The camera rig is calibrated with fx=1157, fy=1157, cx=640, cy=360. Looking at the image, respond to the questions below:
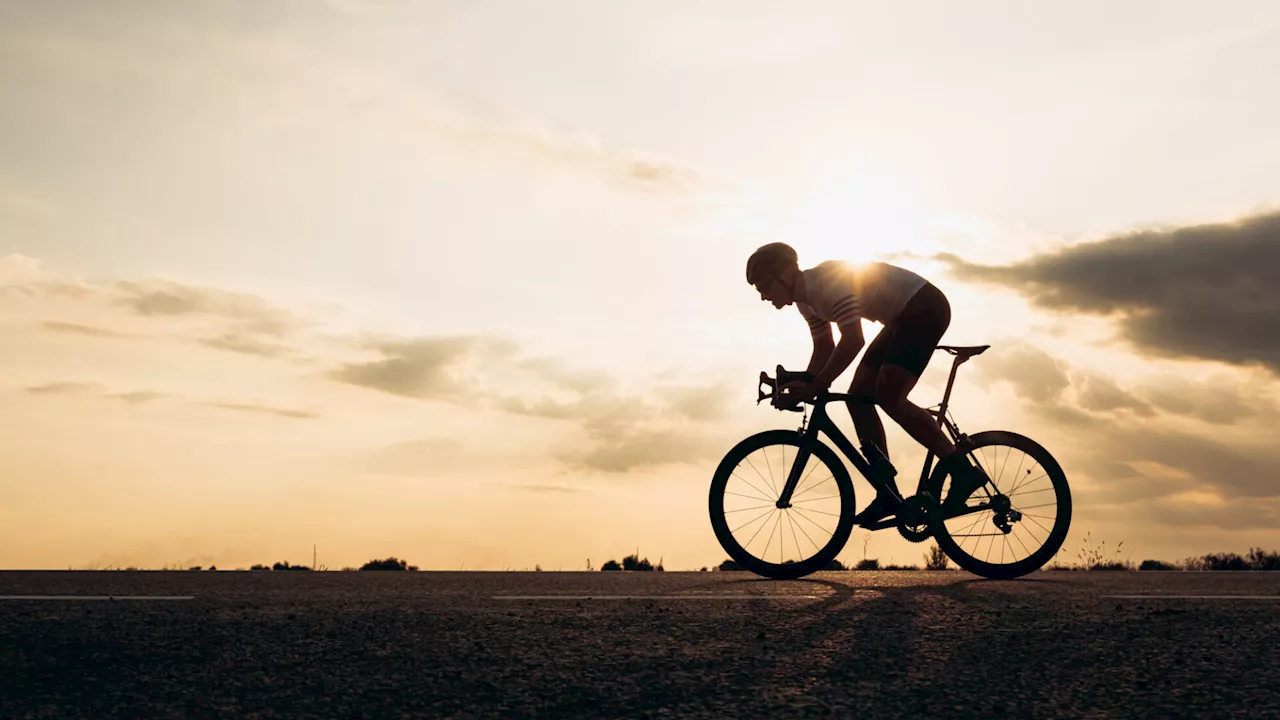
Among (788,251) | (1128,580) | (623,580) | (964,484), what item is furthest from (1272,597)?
(623,580)

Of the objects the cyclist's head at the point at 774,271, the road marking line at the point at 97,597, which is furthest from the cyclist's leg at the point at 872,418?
the road marking line at the point at 97,597

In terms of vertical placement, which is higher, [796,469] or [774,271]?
[774,271]

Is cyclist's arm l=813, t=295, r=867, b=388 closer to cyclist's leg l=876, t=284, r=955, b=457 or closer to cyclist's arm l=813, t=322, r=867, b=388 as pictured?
cyclist's arm l=813, t=322, r=867, b=388

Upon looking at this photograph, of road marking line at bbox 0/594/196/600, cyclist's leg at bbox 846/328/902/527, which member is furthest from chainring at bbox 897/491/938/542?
road marking line at bbox 0/594/196/600

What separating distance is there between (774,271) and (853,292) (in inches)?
21.8

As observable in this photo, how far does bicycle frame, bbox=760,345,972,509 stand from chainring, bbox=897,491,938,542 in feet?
0.26

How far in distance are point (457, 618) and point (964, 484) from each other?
4.06 m

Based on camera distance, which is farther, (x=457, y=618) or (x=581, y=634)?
(x=457, y=618)

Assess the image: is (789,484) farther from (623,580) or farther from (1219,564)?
(1219,564)

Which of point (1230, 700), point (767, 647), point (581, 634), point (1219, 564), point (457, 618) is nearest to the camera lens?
point (1230, 700)

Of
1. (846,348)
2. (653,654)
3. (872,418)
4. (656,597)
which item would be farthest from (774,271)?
(653,654)

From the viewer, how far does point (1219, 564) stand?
11914 mm

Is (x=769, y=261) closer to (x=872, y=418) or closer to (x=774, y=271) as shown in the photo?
(x=774, y=271)

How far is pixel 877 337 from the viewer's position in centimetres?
812
